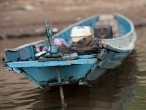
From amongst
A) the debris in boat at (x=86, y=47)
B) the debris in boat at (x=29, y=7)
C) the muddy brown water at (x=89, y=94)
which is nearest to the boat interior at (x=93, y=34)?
the debris in boat at (x=86, y=47)

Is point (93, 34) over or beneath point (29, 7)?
beneath

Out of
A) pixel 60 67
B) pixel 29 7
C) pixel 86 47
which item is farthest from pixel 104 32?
pixel 29 7

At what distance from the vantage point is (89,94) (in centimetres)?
1041

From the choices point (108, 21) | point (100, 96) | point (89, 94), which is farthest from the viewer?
point (108, 21)

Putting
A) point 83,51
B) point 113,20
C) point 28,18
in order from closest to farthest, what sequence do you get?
point 83,51, point 113,20, point 28,18

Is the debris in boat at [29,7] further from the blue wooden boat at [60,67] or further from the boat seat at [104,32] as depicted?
the blue wooden boat at [60,67]

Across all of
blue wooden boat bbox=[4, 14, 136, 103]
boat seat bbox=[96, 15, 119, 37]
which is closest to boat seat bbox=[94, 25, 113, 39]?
boat seat bbox=[96, 15, 119, 37]

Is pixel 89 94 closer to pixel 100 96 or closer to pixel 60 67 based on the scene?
pixel 100 96

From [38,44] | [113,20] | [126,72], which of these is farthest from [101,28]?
[113,20]

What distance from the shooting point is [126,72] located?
42.1 feet

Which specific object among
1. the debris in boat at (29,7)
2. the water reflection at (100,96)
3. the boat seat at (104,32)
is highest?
the debris in boat at (29,7)

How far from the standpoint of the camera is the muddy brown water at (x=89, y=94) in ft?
30.9

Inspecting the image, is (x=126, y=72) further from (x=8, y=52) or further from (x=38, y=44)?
(x=8, y=52)

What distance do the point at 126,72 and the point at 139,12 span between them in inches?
731
